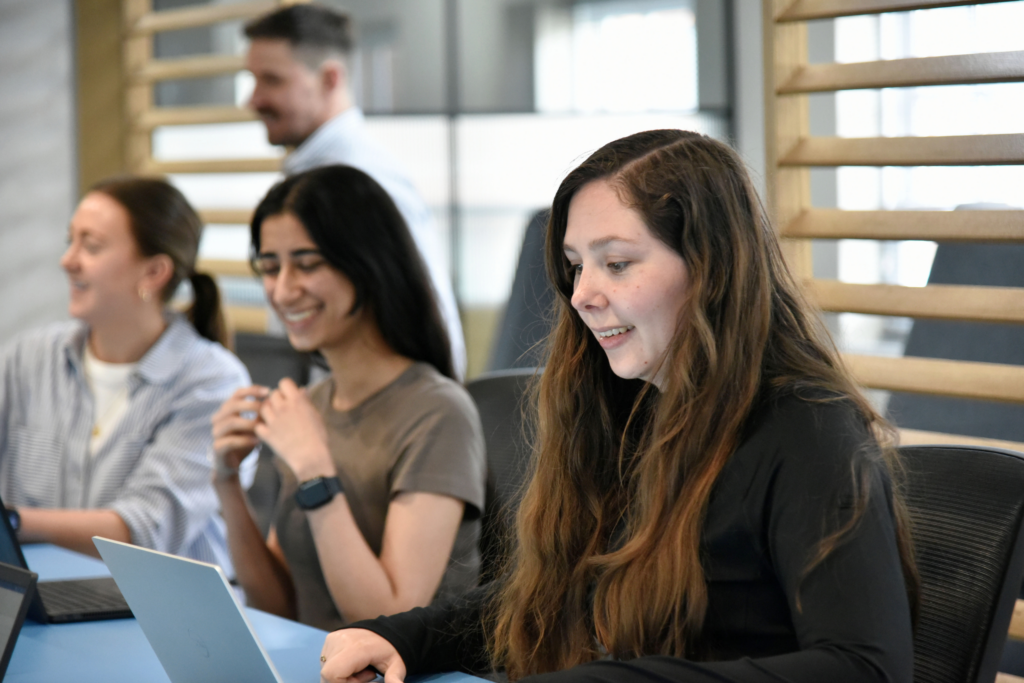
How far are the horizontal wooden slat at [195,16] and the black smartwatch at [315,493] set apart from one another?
2328 millimetres

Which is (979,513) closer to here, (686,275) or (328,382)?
(686,275)

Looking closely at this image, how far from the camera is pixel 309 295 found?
6.39 feet

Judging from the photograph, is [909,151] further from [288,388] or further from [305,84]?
[305,84]

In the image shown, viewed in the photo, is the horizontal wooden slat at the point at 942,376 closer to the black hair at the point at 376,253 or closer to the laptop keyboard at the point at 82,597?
the black hair at the point at 376,253

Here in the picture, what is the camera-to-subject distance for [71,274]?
2.44 metres

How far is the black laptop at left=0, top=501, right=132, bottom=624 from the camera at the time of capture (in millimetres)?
1556

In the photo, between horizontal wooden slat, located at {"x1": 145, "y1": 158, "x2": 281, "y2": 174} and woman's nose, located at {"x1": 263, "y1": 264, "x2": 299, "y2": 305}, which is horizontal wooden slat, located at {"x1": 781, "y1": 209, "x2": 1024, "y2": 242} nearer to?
woman's nose, located at {"x1": 263, "y1": 264, "x2": 299, "y2": 305}

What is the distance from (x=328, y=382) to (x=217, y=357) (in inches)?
19.2

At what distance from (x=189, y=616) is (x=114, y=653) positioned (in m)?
0.42

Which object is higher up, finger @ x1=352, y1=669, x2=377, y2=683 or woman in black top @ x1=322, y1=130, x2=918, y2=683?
woman in black top @ x1=322, y1=130, x2=918, y2=683

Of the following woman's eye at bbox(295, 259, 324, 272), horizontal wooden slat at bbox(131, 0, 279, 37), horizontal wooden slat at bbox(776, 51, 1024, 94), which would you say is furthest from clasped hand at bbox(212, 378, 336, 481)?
horizontal wooden slat at bbox(131, 0, 279, 37)

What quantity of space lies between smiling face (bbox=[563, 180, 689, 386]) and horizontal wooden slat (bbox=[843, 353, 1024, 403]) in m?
0.65

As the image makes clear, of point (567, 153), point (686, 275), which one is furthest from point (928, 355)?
point (567, 153)

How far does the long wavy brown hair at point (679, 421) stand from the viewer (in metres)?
1.14
